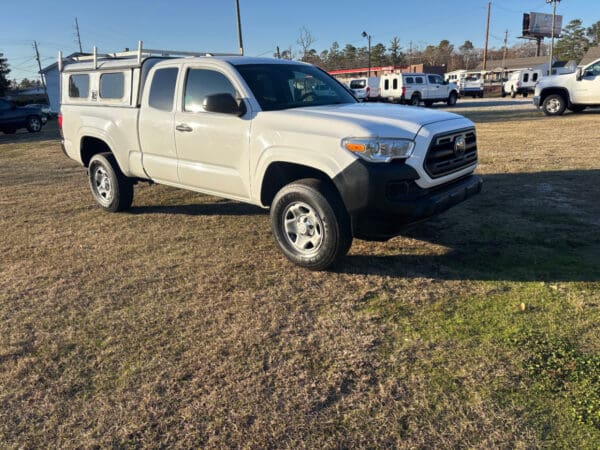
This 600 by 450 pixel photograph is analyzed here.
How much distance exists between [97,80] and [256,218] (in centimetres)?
278

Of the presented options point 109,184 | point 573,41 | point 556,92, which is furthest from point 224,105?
point 573,41

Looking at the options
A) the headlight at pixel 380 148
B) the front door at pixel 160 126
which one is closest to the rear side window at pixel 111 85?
the front door at pixel 160 126

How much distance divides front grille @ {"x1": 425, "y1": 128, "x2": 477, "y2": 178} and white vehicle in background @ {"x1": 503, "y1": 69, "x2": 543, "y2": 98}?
130ft

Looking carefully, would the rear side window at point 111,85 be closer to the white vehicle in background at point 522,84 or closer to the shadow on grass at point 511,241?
the shadow on grass at point 511,241

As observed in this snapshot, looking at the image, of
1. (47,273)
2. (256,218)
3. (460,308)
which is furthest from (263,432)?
(256,218)

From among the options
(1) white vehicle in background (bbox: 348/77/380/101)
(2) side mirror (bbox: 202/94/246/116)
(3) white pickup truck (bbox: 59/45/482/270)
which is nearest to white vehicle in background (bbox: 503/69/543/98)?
(1) white vehicle in background (bbox: 348/77/380/101)

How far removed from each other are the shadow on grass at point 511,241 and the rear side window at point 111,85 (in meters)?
3.59

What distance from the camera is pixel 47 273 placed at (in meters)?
4.55

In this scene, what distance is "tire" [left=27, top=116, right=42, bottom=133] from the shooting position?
71.1 ft

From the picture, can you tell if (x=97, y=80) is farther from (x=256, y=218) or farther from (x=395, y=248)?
(x=395, y=248)

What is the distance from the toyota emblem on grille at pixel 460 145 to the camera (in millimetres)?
4301

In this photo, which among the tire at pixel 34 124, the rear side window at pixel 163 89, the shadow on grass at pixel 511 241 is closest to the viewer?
the shadow on grass at pixel 511 241

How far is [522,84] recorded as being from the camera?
43.1 meters

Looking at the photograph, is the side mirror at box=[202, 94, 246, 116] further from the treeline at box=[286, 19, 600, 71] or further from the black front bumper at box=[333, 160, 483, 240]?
the treeline at box=[286, 19, 600, 71]
